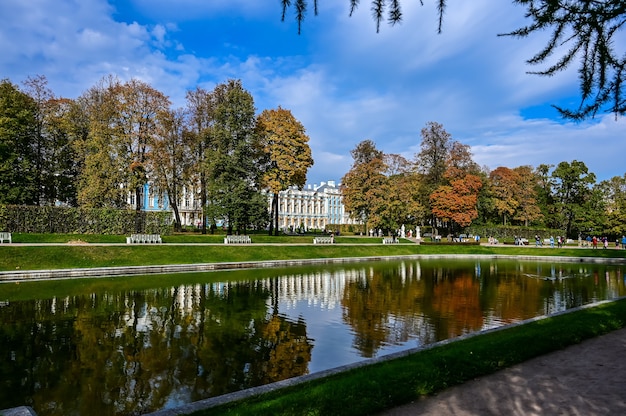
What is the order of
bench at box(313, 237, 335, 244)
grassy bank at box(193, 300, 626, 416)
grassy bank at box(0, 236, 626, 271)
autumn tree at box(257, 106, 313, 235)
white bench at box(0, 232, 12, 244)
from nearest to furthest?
grassy bank at box(193, 300, 626, 416) < grassy bank at box(0, 236, 626, 271) < white bench at box(0, 232, 12, 244) < bench at box(313, 237, 335, 244) < autumn tree at box(257, 106, 313, 235)

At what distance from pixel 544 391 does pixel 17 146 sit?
42.2 metres

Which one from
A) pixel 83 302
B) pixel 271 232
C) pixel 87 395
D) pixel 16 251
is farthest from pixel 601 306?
pixel 271 232

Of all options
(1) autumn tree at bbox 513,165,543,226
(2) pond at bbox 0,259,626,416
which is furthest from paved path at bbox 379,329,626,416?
(1) autumn tree at bbox 513,165,543,226

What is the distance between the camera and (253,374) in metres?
7.74

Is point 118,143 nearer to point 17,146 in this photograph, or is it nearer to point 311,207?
point 17,146

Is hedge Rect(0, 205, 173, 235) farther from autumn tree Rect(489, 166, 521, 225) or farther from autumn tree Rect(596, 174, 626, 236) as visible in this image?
autumn tree Rect(596, 174, 626, 236)

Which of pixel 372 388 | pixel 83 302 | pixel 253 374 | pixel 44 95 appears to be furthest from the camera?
pixel 44 95

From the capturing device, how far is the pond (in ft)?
23.6

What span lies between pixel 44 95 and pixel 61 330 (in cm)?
3572

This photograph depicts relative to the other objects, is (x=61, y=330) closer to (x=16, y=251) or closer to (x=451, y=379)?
(x=451, y=379)

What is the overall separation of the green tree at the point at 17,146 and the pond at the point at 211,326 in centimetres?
1972

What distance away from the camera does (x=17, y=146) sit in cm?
3575

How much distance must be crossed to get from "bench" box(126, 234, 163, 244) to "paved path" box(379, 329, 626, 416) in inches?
1106

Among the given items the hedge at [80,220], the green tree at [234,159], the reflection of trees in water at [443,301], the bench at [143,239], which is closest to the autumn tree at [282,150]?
the green tree at [234,159]
